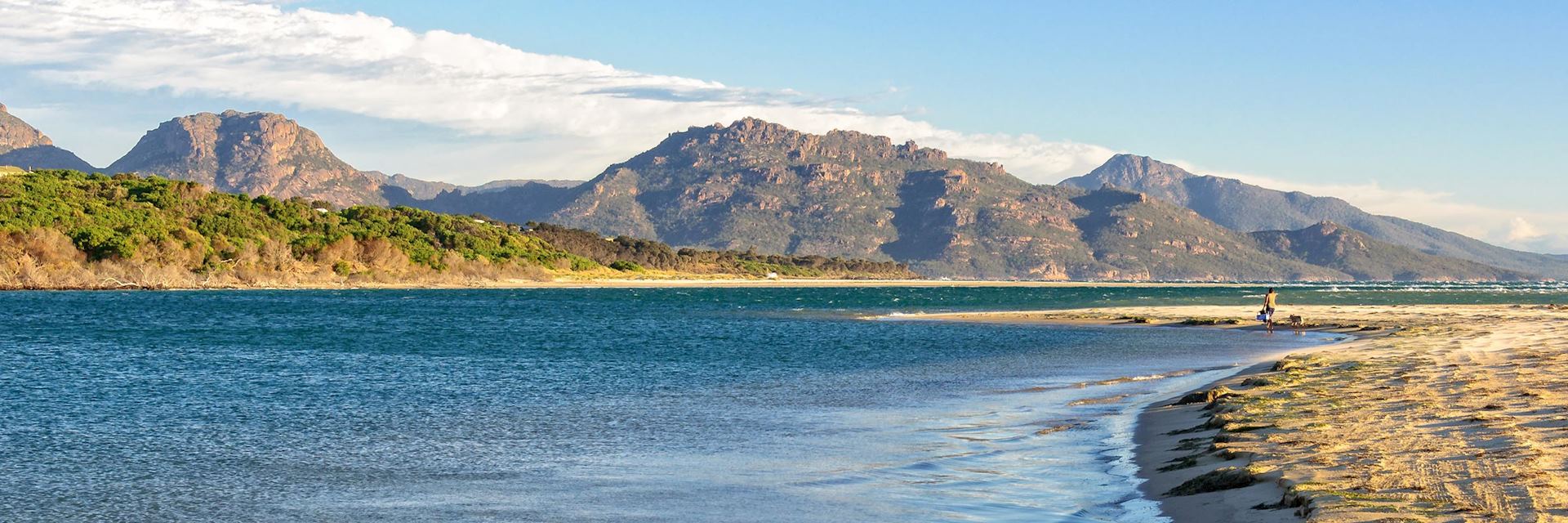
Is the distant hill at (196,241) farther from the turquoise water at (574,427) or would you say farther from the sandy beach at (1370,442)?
the sandy beach at (1370,442)

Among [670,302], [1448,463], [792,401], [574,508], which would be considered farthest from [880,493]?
[670,302]

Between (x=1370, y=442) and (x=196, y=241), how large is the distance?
14455cm

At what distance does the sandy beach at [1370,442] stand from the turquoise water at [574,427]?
1146 mm

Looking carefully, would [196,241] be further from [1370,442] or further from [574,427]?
[1370,442]

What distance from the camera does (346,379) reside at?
33781 millimetres

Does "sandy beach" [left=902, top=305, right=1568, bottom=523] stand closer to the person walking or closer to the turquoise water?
the turquoise water

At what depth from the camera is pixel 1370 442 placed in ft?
54.9

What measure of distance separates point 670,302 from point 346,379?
3638 inches

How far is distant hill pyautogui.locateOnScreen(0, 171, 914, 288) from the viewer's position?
120m

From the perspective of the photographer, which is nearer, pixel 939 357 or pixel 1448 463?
pixel 1448 463

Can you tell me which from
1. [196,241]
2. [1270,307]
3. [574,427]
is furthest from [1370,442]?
[196,241]

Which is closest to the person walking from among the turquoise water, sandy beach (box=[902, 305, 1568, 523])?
the turquoise water

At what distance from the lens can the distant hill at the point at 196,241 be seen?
395 feet

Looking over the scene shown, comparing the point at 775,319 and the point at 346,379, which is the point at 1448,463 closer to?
the point at 346,379
